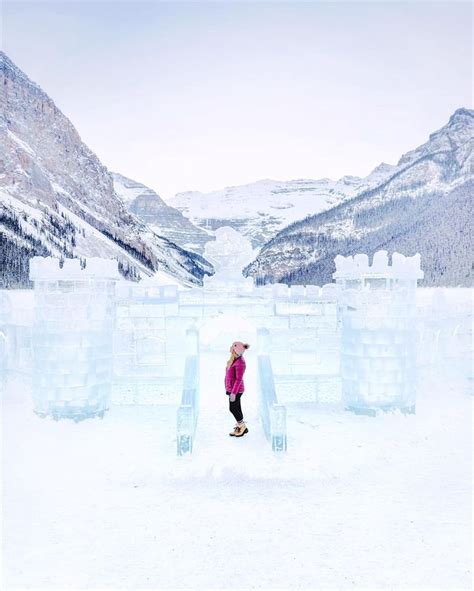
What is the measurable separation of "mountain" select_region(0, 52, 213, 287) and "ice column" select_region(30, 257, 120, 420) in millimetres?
57273

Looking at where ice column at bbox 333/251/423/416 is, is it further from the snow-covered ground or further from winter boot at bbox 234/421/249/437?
winter boot at bbox 234/421/249/437

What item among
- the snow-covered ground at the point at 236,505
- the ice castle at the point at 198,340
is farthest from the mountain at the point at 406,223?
the snow-covered ground at the point at 236,505

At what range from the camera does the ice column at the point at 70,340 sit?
970 cm

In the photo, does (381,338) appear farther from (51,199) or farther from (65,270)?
(51,199)

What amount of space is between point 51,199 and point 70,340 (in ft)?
315

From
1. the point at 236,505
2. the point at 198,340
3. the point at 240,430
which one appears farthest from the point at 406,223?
the point at 236,505

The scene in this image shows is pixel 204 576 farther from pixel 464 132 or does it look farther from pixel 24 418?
pixel 464 132

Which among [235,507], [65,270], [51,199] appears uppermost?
[51,199]

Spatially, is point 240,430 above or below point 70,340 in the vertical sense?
below

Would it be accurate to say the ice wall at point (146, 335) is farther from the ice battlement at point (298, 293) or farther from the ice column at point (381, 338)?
the ice column at point (381, 338)

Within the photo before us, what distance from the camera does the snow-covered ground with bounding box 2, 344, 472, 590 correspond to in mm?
4750

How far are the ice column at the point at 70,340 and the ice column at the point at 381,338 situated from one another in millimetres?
5979

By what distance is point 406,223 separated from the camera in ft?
404

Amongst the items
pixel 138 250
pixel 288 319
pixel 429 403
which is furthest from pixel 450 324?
pixel 138 250
